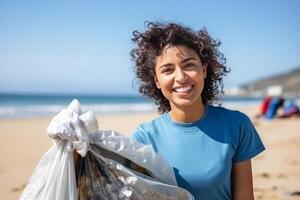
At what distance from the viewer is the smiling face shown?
2080mm

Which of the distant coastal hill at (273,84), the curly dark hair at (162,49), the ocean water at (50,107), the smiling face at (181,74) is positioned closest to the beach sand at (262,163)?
the ocean water at (50,107)

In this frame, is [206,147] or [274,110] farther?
[274,110]

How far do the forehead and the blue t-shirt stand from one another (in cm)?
33

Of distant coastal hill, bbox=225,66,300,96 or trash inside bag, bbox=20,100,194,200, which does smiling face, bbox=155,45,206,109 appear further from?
distant coastal hill, bbox=225,66,300,96

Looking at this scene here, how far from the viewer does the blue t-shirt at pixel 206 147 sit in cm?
210

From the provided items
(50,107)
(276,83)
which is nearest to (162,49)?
(50,107)

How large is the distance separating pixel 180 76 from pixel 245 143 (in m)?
0.49

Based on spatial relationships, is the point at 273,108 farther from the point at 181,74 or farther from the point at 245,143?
the point at 181,74

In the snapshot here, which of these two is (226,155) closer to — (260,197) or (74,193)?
(74,193)

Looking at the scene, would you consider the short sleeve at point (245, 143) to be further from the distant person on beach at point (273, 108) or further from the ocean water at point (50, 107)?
the distant person on beach at point (273, 108)

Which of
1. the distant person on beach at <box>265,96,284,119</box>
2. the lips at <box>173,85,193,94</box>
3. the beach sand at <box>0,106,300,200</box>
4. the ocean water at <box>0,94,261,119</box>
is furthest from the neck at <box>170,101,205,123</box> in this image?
the distant person on beach at <box>265,96,284,119</box>

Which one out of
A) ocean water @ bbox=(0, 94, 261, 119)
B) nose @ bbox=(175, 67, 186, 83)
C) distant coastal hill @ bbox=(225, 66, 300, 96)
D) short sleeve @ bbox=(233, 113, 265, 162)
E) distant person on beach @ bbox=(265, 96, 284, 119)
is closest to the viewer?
nose @ bbox=(175, 67, 186, 83)

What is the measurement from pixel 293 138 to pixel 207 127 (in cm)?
786

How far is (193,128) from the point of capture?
7.19 ft
